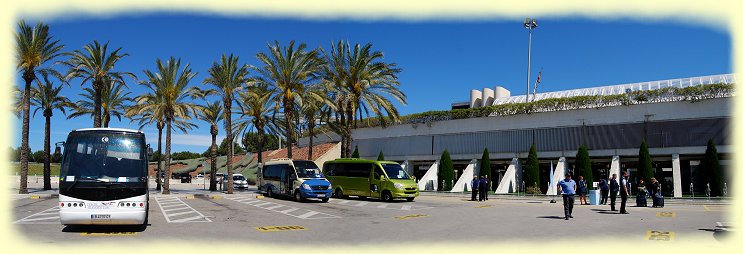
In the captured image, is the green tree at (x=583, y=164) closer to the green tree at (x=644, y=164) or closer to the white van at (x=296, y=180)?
the green tree at (x=644, y=164)

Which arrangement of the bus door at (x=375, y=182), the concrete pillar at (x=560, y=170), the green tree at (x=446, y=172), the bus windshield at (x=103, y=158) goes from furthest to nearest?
the green tree at (x=446, y=172) < the concrete pillar at (x=560, y=170) < the bus door at (x=375, y=182) < the bus windshield at (x=103, y=158)

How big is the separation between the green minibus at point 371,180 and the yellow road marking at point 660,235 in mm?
14326

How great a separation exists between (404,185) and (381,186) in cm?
127

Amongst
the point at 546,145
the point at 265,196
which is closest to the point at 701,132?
the point at 546,145

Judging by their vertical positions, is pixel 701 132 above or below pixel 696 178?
above

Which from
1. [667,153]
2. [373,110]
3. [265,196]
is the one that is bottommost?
[265,196]

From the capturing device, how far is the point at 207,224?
1480 cm

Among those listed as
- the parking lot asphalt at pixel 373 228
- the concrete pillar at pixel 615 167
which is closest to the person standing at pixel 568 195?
the parking lot asphalt at pixel 373 228

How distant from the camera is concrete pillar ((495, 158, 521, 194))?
38.3 m

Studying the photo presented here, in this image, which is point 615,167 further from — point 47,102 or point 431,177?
point 47,102

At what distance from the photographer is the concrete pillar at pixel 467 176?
40409 mm

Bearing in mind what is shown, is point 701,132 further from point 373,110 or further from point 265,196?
point 265,196

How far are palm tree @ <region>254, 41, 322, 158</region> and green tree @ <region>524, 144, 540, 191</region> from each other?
1670 cm

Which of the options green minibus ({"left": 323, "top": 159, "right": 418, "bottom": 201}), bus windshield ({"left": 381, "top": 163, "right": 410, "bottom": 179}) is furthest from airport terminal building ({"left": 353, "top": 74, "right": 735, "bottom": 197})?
green minibus ({"left": 323, "top": 159, "right": 418, "bottom": 201})
